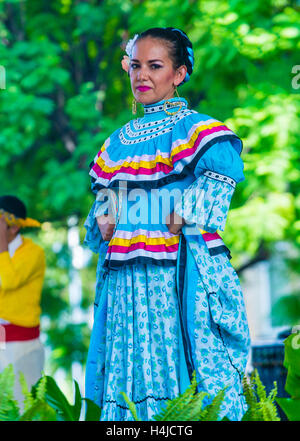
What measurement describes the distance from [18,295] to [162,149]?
170 centimetres

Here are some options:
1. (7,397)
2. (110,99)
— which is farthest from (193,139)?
(110,99)

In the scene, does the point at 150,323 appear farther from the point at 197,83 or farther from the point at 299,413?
the point at 197,83

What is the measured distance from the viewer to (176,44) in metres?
Result: 2.32

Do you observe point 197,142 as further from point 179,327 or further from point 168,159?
point 179,327

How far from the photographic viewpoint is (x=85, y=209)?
21.4ft

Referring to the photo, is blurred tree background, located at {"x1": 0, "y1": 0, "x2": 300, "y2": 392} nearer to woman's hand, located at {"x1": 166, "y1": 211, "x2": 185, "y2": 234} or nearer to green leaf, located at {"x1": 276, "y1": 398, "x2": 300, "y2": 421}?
woman's hand, located at {"x1": 166, "y1": 211, "x2": 185, "y2": 234}

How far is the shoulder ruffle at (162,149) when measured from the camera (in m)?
2.12

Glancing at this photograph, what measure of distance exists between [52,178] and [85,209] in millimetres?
461

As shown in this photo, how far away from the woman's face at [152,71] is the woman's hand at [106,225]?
426 mm

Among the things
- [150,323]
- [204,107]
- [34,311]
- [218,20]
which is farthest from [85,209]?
[150,323]

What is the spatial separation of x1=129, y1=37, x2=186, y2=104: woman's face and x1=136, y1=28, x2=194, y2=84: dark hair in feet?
0.06

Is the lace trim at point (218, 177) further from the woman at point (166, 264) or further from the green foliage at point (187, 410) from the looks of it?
the green foliage at point (187, 410)
